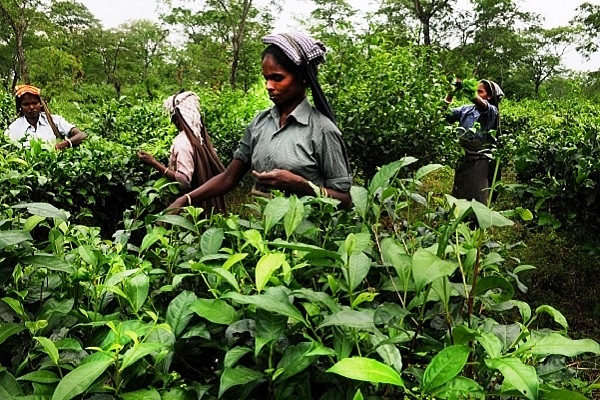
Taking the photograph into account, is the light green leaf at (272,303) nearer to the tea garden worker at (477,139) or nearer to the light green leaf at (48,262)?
the light green leaf at (48,262)

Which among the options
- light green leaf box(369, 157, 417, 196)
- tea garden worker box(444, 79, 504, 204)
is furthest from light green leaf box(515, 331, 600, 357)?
tea garden worker box(444, 79, 504, 204)

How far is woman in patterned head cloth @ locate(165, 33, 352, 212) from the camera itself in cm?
184

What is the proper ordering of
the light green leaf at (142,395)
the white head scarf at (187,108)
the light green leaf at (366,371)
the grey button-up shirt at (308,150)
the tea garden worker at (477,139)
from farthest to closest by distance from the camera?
the tea garden worker at (477,139)
the white head scarf at (187,108)
the grey button-up shirt at (308,150)
the light green leaf at (142,395)
the light green leaf at (366,371)

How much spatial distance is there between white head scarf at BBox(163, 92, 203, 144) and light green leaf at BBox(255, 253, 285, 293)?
9.39ft

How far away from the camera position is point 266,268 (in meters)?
0.77

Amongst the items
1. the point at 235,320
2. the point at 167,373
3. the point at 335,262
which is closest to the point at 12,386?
the point at 167,373

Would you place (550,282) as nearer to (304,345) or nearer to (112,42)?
(304,345)

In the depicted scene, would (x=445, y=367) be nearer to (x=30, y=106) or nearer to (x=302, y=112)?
(x=302, y=112)

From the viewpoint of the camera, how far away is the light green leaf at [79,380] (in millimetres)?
621

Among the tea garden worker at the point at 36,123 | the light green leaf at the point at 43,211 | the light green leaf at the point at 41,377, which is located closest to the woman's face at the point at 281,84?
the light green leaf at the point at 43,211

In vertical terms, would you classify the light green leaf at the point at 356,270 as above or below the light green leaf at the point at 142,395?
above

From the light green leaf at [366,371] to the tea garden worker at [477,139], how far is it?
465 centimetres

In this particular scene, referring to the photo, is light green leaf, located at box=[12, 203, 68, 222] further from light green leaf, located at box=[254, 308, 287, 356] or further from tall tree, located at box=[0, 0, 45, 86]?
tall tree, located at box=[0, 0, 45, 86]

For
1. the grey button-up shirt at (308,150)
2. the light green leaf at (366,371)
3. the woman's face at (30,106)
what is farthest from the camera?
the woman's face at (30,106)
